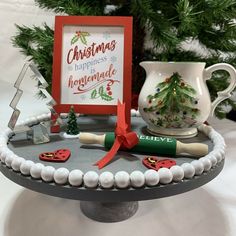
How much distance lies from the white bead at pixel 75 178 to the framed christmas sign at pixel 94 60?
9.0 inches

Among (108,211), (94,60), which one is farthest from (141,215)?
(94,60)

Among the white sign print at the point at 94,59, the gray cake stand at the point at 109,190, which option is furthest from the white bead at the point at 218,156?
the white sign print at the point at 94,59

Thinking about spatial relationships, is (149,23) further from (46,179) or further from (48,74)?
(46,179)

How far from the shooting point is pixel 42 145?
0.57 metres

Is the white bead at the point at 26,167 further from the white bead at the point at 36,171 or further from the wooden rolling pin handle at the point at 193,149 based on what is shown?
the wooden rolling pin handle at the point at 193,149

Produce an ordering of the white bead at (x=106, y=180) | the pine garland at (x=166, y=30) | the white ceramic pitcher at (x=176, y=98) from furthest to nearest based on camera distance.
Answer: the pine garland at (x=166, y=30) → the white ceramic pitcher at (x=176, y=98) → the white bead at (x=106, y=180)

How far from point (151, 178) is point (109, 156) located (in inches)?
3.4

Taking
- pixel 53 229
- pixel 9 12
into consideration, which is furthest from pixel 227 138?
pixel 9 12

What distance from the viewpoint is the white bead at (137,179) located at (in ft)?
1.46

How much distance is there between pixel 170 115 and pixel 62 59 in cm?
24

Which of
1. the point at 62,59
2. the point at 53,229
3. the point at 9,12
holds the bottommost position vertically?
the point at 53,229

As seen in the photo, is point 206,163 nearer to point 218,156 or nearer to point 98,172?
point 218,156

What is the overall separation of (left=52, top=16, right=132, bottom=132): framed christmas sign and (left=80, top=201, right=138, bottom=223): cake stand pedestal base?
180 millimetres

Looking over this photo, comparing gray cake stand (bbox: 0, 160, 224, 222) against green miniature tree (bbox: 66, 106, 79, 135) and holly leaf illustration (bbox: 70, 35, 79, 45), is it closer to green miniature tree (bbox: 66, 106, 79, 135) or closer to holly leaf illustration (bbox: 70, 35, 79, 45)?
green miniature tree (bbox: 66, 106, 79, 135)
